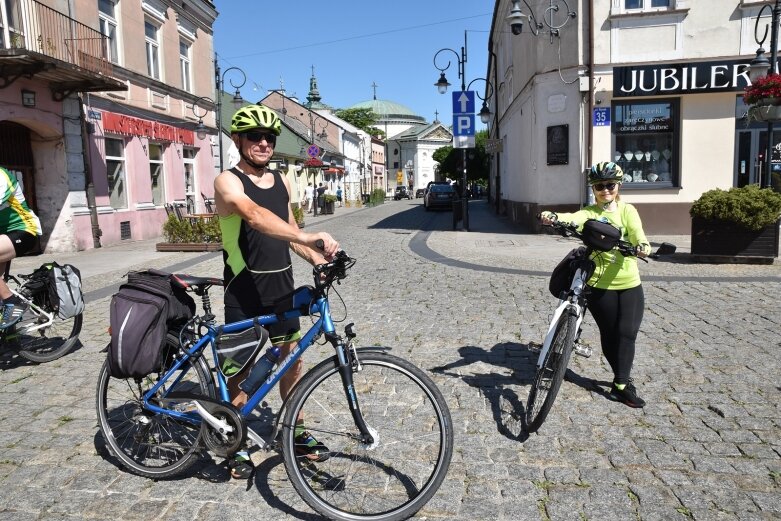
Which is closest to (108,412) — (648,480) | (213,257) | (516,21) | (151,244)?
(648,480)

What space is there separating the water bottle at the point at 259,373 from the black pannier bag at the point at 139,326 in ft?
1.43

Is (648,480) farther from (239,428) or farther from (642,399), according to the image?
(239,428)

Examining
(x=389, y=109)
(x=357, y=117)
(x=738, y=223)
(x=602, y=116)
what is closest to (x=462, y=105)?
(x=602, y=116)

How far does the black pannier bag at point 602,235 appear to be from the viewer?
3.56 meters

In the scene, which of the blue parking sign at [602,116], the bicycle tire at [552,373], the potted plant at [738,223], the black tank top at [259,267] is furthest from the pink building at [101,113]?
the potted plant at [738,223]

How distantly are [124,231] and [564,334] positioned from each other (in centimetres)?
1614

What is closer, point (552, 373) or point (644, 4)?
point (552, 373)

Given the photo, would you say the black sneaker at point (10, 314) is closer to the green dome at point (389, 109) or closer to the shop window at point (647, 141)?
the shop window at point (647, 141)

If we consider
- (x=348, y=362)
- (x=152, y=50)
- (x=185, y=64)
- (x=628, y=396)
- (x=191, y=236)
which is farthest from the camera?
(x=185, y=64)

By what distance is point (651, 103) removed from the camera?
14.5 metres

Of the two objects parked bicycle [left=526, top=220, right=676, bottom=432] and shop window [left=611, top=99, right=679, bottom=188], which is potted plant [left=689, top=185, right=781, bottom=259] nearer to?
shop window [left=611, top=99, right=679, bottom=188]

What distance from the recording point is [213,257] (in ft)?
43.2

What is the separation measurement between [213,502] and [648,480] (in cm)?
214

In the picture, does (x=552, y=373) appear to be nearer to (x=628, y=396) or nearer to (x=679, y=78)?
(x=628, y=396)
